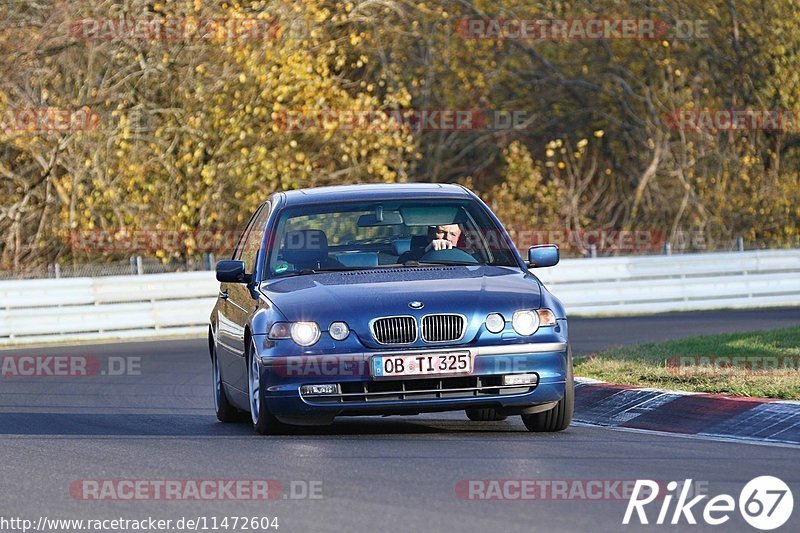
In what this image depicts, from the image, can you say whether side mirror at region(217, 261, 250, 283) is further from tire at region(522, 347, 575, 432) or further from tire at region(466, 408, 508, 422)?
tire at region(522, 347, 575, 432)

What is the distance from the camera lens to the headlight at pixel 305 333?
9930 millimetres

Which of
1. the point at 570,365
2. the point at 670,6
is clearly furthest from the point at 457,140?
the point at 570,365

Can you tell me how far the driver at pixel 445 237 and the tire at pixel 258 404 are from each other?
1.44 m

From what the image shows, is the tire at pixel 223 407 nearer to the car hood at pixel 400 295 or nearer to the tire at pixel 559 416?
the car hood at pixel 400 295

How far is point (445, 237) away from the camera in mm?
11234

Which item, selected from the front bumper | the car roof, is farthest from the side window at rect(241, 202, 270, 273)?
the front bumper

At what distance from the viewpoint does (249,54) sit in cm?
2988

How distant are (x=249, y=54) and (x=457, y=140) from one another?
784 centimetres

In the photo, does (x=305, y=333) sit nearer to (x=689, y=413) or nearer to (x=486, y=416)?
(x=486, y=416)

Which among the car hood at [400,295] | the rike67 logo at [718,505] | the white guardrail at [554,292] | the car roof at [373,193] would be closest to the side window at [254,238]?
the car roof at [373,193]

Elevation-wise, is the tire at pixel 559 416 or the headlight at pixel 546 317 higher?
the headlight at pixel 546 317

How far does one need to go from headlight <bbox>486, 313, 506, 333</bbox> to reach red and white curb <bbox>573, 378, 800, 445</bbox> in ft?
4.90

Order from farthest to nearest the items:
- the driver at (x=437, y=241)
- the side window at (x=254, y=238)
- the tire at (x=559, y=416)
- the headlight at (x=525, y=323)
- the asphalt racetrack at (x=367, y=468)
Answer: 1. the side window at (x=254, y=238)
2. the driver at (x=437, y=241)
3. the tire at (x=559, y=416)
4. the headlight at (x=525, y=323)
5. the asphalt racetrack at (x=367, y=468)

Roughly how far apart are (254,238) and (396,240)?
4.70ft
